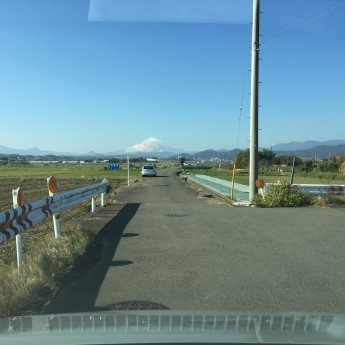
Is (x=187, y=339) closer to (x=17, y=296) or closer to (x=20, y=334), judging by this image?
(x=20, y=334)

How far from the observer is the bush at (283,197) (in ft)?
54.9

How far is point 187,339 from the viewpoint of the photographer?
315 centimetres

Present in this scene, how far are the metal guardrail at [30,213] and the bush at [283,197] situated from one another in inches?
280

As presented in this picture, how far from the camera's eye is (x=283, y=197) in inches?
659

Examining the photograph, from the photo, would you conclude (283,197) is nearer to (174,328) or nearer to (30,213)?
(30,213)

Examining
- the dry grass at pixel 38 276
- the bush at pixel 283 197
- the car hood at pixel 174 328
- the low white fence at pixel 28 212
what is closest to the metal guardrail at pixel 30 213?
the low white fence at pixel 28 212

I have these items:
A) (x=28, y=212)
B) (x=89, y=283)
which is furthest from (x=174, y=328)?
(x=28, y=212)

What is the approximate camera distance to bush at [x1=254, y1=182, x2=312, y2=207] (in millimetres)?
16734

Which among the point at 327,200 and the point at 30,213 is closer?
the point at 30,213

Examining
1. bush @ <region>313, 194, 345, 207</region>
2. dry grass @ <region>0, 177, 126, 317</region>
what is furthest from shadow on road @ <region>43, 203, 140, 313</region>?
bush @ <region>313, 194, 345, 207</region>

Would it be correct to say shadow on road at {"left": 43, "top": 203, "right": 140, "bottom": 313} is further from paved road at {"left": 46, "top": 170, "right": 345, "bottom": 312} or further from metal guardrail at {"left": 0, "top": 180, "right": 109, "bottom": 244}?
metal guardrail at {"left": 0, "top": 180, "right": 109, "bottom": 244}

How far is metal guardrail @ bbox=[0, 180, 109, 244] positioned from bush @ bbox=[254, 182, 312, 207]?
7110 millimetres

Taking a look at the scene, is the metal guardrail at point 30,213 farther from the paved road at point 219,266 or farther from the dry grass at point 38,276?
the paved road at point 219,266

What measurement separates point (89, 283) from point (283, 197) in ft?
37.0
